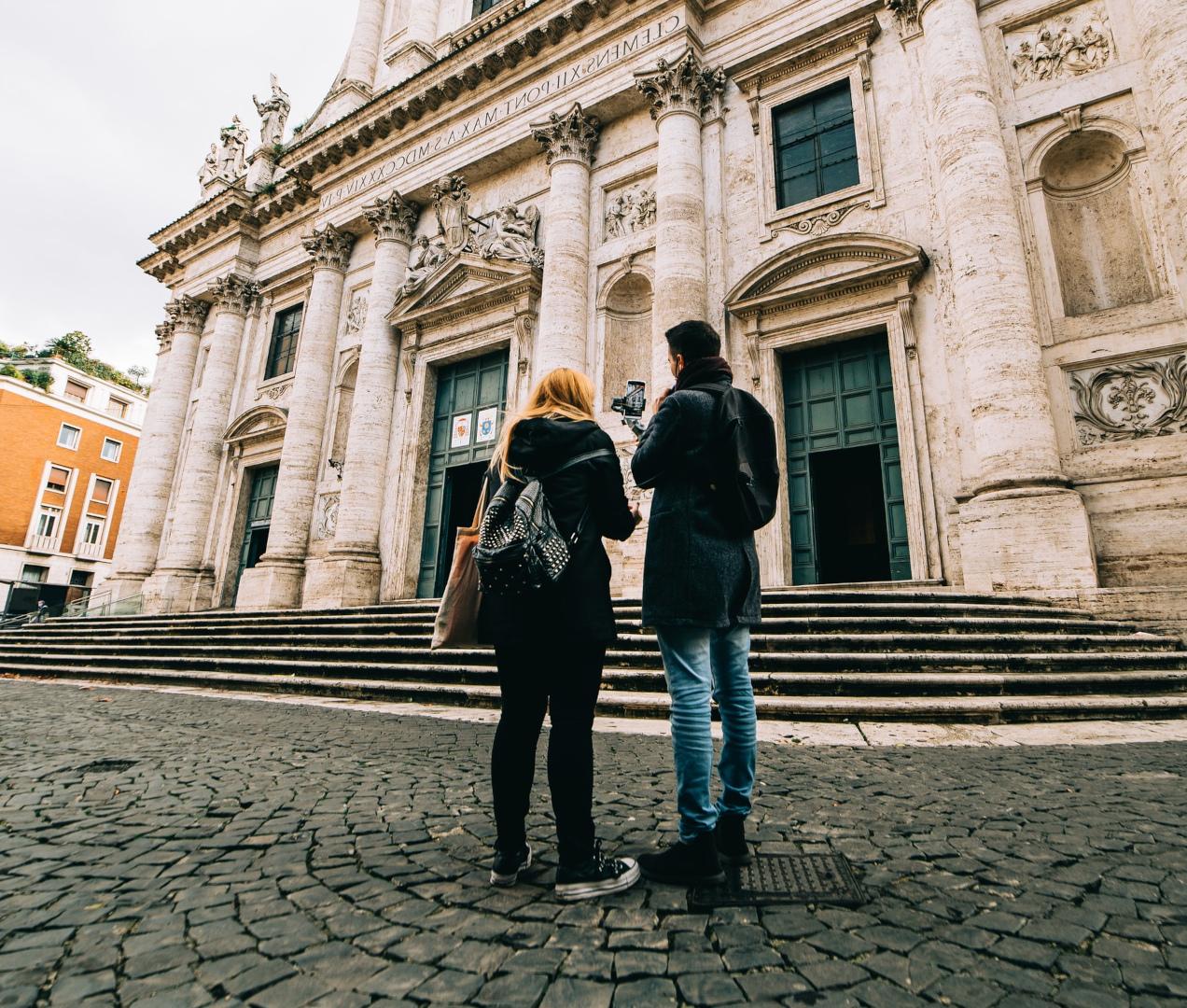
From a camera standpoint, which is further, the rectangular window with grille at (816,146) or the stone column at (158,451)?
the stone column at (158,451)

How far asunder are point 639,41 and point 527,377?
24.1 feet

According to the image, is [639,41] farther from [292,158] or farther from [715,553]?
[715,553]

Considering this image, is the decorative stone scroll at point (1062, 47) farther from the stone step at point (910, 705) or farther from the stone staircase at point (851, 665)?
the stone step at point (910, 705)

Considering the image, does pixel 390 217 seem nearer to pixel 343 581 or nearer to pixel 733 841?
pixel 343 581

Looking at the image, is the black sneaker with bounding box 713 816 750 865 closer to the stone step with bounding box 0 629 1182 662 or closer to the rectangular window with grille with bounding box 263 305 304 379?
the stone step with bounding box 0 629 1182 662

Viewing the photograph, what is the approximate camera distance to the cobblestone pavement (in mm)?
1545

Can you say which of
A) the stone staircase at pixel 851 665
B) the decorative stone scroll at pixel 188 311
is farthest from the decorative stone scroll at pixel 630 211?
the decorative stone scroll at pixel 188 311

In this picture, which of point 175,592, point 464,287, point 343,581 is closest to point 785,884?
point 343,581

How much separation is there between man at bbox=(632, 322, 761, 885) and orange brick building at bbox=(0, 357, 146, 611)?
119 feet

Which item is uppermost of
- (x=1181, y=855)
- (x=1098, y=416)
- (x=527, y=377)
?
(x=527, y=377)

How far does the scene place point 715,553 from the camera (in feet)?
7.63

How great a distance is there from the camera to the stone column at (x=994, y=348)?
25.3 feet

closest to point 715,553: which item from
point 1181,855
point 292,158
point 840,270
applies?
point 1181,855

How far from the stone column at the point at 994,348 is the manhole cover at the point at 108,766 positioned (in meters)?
8.76
